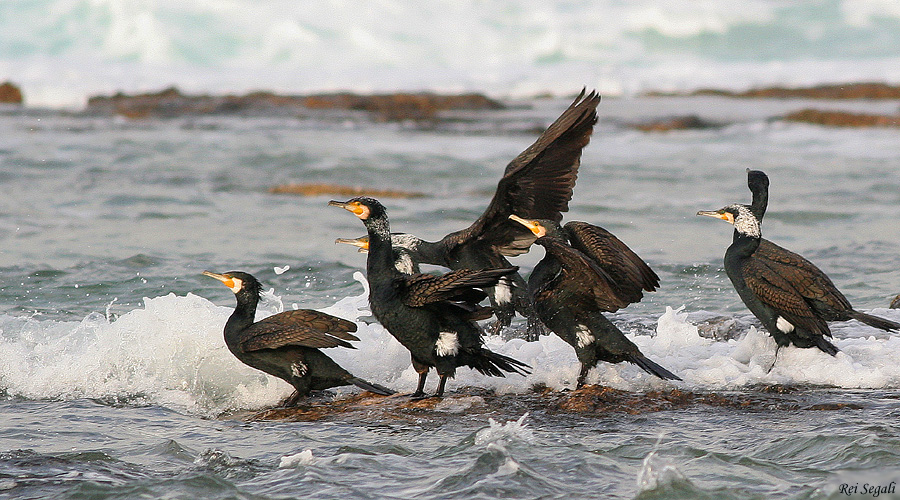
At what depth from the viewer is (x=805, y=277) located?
260 inches

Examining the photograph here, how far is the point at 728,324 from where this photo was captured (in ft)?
25.9

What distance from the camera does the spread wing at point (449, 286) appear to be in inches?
230

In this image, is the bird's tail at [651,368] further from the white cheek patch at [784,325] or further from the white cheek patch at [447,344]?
the white cheek patch at [447,344]

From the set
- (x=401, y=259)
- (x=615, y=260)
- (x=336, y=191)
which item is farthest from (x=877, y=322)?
(x=336, y=191)

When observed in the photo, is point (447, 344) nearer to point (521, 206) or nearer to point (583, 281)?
point (583, 281)

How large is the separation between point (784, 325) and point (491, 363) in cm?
188

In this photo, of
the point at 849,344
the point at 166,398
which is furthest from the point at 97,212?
the point at 849,344

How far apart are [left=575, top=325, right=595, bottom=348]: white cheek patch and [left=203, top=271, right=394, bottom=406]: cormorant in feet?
3.92

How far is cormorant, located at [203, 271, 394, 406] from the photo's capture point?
20.3 feet

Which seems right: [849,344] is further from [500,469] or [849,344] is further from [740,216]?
[500,469]

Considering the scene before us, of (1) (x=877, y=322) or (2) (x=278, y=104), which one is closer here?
(1) (x=877, y=322)

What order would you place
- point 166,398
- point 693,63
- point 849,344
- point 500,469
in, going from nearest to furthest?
point 500,469 < point 166,398 < point 849,344 < point 693,63

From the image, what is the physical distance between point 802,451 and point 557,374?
1851 mm

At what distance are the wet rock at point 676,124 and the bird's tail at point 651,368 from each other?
65.1ft
